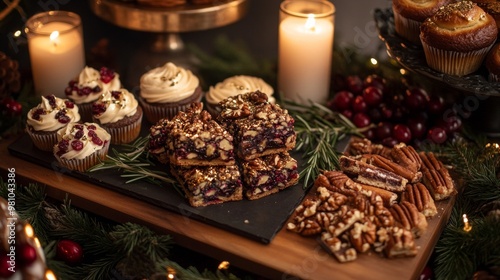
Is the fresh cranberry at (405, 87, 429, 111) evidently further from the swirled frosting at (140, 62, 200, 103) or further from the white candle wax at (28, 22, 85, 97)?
the white candle wax at (28, 22, 85, 97)

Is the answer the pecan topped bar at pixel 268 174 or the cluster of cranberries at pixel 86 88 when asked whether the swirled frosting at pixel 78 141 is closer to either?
the cluster of cranberries at pixel 86 88

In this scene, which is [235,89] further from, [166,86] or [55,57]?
[55,57]

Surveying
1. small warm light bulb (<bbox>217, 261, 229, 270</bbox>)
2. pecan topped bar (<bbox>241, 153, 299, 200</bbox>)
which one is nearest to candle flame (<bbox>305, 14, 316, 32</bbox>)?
pecan topped bar (<bbox>241, 153, 299, 200</bbox>)

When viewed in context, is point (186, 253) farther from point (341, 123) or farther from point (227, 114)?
point (341, 123)

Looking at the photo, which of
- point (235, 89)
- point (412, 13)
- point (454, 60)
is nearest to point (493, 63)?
point (454, 60)

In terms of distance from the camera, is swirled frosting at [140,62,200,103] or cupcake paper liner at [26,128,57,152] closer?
cupcake paper liner at [26,128,57,152]

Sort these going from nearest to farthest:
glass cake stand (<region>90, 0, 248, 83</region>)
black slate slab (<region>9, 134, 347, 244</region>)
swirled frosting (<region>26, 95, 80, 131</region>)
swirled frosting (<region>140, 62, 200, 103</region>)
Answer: black slate slab (<region>9, 134, 347, 244</region>) → swirled frosting (<region>26, 95, 80, 131</region>) → swirled frosting (<region>140, 62, 200, 103</region>) → glass cake stand (<region>90, 0, 248, 83</region>)
